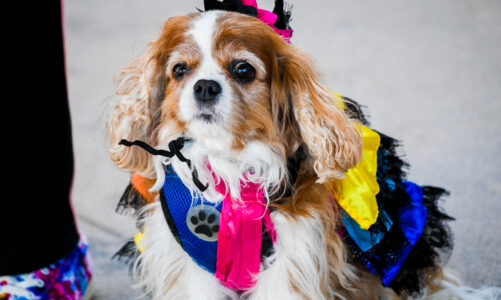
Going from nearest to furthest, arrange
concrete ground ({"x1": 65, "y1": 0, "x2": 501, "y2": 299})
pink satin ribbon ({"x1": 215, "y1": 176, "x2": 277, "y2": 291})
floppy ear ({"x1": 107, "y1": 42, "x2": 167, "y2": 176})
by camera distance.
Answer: pink satin ribbon ({"x1": 215, "y1": 176, "x2": 277, "y2": 291}) < floppy ear ({"x1": 107, "y1": 42, "x2": 167, "y2": 176}) < concrete ground ({"x1": 65, "y1": 0, "x2": 501, "y2": 299})

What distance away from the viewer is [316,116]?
137 cm

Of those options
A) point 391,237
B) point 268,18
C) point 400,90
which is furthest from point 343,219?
point 400,90

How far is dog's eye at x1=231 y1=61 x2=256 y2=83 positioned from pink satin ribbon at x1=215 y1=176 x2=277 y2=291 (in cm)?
29

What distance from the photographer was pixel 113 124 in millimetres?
1522

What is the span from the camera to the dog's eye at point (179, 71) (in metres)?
1.38

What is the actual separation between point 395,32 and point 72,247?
310 centimetres

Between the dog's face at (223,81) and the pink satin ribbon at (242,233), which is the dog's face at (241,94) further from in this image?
the pink satin ribbon at (242,233)

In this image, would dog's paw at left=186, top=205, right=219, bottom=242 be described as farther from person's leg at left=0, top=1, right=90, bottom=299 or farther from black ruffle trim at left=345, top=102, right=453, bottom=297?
person's leg at left=0, top=1, right=90, bottom=299

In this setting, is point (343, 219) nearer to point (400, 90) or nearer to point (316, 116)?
point (316, 116)

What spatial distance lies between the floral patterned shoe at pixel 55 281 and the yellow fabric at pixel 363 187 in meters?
0.96

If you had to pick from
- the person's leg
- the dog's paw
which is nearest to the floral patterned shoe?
the person's leg

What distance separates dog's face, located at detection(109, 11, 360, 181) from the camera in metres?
1.28

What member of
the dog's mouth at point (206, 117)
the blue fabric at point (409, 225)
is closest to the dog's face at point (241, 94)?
the dog's mouth at point (206, 117)

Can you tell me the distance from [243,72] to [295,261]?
0.54m
